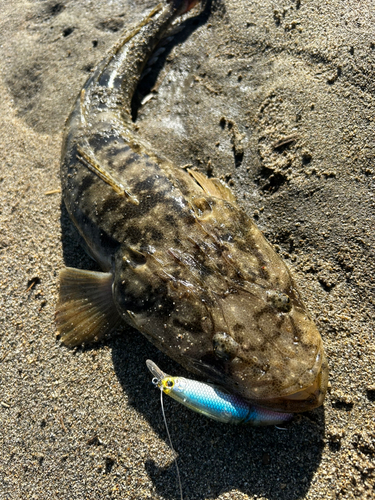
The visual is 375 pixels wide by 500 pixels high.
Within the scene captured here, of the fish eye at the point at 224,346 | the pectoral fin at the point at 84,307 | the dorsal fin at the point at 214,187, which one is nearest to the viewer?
the fish eye at the point at 224,346

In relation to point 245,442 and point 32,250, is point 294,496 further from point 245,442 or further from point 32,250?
point 32,250

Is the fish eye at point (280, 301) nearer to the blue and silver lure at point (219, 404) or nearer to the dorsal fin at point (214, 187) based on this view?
the blue and silver lure at point (219, 404)

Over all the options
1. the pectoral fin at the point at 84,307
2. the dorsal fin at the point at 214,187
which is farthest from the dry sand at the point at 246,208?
the dorsal fin at the point at 214,187

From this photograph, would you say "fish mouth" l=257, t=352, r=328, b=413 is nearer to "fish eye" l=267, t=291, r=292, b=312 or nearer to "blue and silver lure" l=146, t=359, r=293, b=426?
"blue and silver lure" l=146, t=359, r=293, b=426

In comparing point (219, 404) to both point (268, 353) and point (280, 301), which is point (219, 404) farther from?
point (280, 301)

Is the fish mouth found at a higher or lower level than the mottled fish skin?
lower

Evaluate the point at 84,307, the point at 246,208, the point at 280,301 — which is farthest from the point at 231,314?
the point at 84,307

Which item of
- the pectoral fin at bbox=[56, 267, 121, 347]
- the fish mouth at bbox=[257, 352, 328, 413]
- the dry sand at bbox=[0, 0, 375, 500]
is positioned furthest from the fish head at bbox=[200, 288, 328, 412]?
the pectoral fin at bbox=[56, 267, 121, 347]
